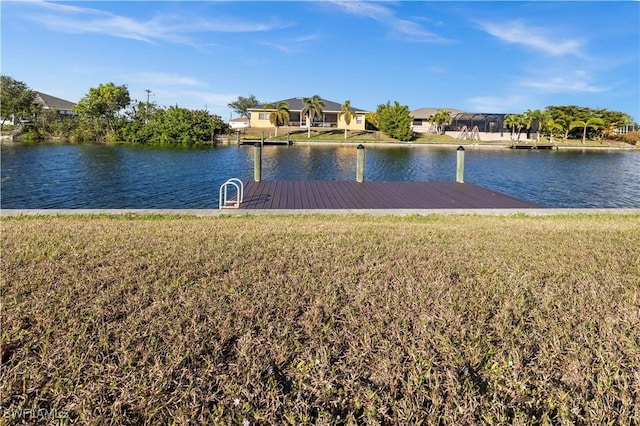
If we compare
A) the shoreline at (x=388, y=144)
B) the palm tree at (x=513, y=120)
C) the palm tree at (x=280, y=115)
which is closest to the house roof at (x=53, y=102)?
the shoreline at (x=388, y=144)

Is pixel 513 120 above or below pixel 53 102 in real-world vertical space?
below

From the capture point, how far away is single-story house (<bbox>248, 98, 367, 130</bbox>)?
54500mm

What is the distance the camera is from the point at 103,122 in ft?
152

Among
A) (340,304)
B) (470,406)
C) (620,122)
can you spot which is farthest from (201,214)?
(620,122)

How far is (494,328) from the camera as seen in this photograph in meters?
2.54

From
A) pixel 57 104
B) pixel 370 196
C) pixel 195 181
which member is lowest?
pixel 370 196

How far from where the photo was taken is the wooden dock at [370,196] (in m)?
9.12

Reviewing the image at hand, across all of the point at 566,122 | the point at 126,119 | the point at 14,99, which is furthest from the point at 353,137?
the point at 14,99

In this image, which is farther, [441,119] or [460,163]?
[441,119]

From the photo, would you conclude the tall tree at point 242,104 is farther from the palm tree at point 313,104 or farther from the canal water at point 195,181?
the canal water at point 195,181

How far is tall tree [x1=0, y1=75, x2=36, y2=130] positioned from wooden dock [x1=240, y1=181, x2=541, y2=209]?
47.8m

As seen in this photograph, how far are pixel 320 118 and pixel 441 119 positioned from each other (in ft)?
54.4

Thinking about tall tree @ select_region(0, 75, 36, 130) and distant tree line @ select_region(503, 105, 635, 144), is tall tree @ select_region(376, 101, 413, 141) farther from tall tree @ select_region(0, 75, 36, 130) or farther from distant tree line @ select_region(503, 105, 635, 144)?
tall tree @ select_region(0, 75, 36, 130)

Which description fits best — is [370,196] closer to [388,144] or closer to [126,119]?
[388,144]
